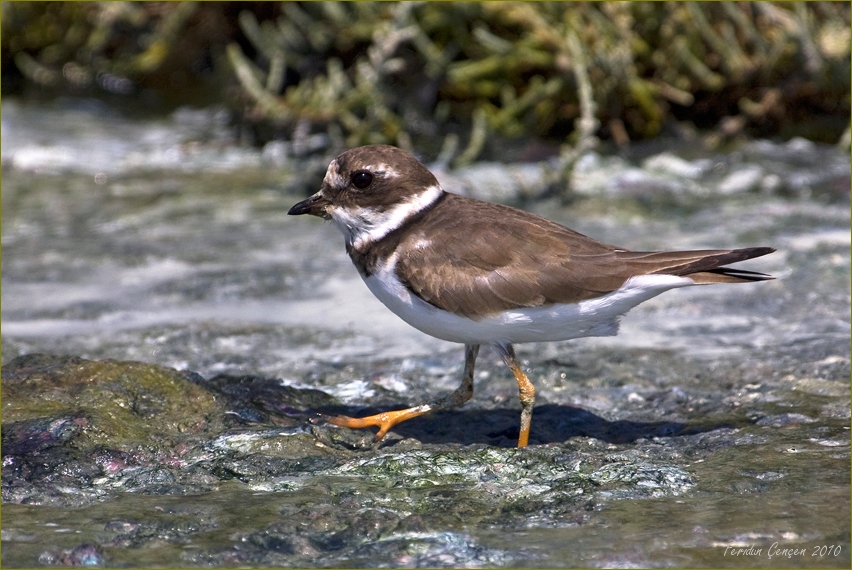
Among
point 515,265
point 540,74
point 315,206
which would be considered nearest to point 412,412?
point 515,265

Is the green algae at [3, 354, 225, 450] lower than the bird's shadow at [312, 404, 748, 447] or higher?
higher

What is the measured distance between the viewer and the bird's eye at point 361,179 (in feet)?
16.2

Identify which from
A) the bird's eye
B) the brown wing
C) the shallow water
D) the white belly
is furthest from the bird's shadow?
the bird's eye

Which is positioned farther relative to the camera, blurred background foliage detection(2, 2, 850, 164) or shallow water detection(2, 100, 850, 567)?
blurred background foliage detection(2, 2, 850, 164)

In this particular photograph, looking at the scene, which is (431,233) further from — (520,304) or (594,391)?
(594,391)

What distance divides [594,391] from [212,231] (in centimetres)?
398

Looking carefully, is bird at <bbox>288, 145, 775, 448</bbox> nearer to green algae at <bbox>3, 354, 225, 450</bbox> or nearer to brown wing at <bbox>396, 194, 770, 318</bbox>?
brown wing at <bbox>396, 194, 770, 318</bbox>

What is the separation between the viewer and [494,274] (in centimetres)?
461

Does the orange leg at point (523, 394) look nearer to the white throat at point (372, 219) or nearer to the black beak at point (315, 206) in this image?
the white throat at point (372, 219)

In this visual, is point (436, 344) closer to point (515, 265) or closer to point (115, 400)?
point (515, 265)

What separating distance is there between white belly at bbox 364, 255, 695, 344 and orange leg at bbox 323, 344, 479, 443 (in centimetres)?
27

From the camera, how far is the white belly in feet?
15.0

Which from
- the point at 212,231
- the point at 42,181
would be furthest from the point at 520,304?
the point at 42,181

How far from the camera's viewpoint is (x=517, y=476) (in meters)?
4.10
